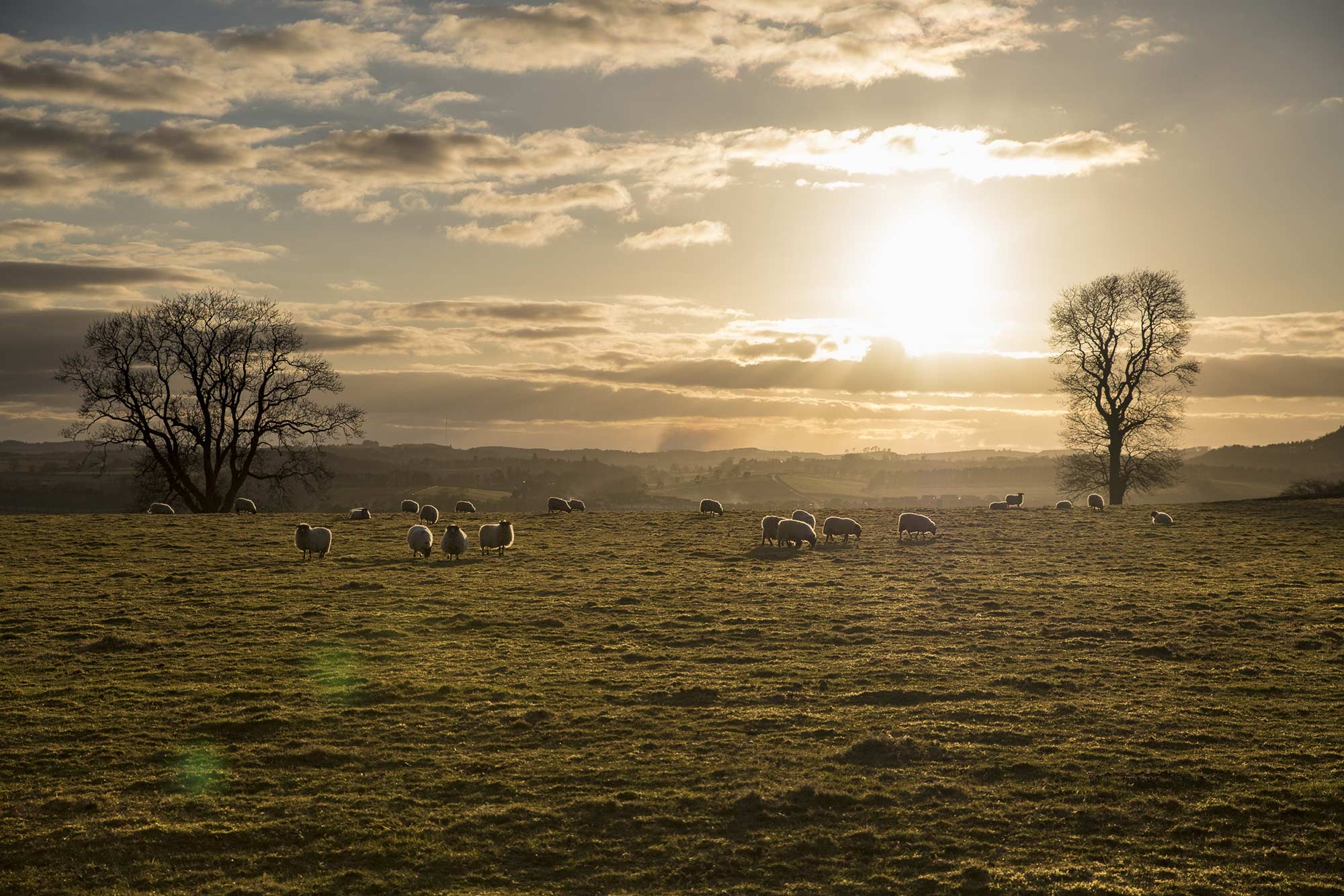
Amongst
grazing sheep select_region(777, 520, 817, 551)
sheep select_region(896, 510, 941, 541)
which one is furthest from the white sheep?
grazing sheep select_region(777, 520, 817, 551)

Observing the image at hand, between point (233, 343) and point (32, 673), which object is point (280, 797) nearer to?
point (32, 673)

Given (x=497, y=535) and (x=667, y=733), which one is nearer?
(x=667, y=733)

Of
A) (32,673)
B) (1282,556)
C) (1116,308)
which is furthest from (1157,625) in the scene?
(1116,308)

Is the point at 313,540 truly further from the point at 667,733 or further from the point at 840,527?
the point at 667,733

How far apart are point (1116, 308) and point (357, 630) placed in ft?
172

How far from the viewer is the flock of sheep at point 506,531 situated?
1245 inches

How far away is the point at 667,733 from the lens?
13445mm

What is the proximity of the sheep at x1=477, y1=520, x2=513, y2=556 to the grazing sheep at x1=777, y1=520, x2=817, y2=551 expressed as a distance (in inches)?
433

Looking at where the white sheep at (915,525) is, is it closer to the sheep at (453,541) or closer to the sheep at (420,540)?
the sheep at (453,541)

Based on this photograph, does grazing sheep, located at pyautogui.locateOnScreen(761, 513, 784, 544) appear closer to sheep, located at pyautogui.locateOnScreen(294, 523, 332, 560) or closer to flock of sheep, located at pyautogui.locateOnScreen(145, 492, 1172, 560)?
flock of sheep, located at pyautogui.locateOnScreen(145, 492, 1172, 560)

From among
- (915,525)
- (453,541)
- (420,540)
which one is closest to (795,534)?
(915,525)

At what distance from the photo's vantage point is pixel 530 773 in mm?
11844

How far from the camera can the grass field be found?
954 centimetres

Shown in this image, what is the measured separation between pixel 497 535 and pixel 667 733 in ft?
70.7
